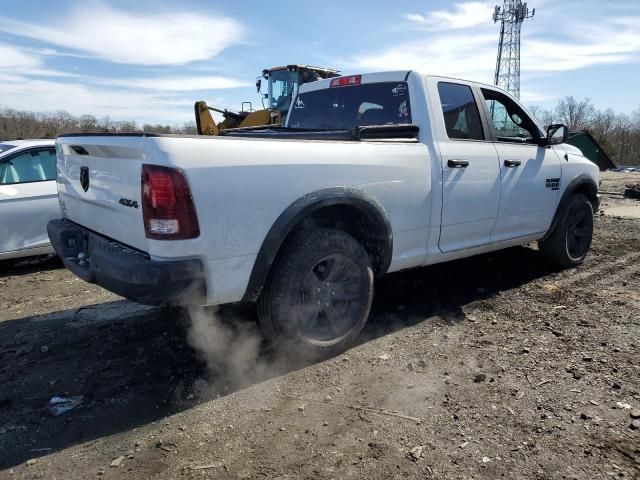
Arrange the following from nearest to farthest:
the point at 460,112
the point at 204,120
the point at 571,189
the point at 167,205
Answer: the point at 167,205, the point at 460,112, the point at 571,189, the point at 204,120

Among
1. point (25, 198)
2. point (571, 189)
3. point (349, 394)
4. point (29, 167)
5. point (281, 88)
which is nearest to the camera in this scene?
point (349, 394)

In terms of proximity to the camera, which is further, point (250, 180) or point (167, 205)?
point (250, 180)

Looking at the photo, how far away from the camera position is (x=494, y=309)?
177 inches

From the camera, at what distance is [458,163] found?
402 centimetres

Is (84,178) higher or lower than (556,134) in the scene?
lower

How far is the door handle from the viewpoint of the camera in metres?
3.96

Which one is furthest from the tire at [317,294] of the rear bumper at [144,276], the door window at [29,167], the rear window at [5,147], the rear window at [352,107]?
the rear window at [5,147]

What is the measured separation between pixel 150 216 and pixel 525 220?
3.69m

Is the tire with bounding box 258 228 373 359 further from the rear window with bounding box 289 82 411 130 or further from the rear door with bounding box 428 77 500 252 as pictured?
the rear window with bounding box 289 82 411 130

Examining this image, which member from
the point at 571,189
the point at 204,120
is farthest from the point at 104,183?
the point at 204,120

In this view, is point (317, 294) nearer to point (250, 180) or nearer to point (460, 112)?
point (250, 180)

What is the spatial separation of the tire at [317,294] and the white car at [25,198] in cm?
399

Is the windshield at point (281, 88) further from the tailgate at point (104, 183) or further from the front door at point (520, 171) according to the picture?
the tailgate at point (104, 183)

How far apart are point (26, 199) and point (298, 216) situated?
4.30 meters
